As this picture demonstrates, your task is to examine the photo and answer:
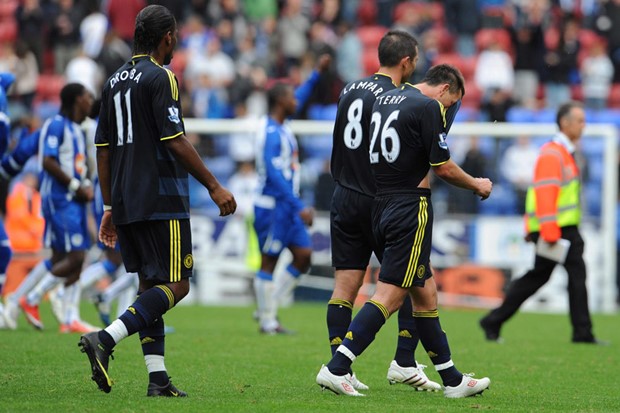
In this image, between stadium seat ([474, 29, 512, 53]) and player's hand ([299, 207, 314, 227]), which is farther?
stadium seat ([474, 29, 512, 53])

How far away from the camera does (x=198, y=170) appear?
7.06m

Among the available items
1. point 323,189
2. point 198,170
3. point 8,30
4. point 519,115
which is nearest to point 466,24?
point 519,115

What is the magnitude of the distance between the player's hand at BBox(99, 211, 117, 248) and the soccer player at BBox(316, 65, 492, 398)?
5.64 ft

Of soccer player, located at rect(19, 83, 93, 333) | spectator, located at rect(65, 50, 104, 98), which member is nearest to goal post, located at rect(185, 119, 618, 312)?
spectator, located at rect(65, 50, 104, 98)

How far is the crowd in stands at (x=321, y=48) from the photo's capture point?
71.1ft

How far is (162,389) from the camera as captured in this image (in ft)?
24.1

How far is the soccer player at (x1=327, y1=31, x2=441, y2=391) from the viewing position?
27.0 feet

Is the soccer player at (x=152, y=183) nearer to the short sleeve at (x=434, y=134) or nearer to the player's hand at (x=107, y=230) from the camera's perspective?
the player's hand at (x=107, y=230)

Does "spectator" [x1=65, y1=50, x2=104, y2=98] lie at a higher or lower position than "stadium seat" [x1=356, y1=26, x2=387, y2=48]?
lower

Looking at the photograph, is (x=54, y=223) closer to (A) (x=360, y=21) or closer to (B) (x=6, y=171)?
(B) (x=6, y=171)

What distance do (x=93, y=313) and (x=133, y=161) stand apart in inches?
336

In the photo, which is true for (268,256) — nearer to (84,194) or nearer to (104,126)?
(84,194)

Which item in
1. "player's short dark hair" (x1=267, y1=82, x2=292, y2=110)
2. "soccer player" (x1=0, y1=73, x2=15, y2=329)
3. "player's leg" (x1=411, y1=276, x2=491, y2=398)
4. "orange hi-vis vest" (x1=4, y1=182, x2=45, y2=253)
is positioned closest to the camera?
"player's leg" (x1=411, y1=276, x2=491, y2=398)

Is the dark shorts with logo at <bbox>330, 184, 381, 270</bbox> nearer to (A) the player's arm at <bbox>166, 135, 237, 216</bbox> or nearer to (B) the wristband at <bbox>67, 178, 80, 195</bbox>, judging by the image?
(A) the player's arm at <bbox>166, 135, 237, 216</bbox>
